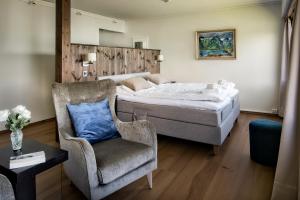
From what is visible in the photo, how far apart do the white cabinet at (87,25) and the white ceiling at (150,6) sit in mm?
191

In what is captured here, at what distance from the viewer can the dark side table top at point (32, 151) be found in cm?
147

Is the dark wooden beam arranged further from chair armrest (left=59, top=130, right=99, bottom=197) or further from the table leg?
the table leg

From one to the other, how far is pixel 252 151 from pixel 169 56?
399cm

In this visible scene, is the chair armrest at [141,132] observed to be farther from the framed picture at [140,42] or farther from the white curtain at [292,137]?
the framed picture at [140,42]

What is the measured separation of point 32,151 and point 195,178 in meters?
1.64

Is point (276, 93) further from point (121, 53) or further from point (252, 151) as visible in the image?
point (121, 53)

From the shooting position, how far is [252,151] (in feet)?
9.46

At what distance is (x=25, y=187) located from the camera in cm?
158

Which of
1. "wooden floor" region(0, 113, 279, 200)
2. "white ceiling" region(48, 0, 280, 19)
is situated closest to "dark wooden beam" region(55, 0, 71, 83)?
"white ceiling" region(48, 0, 280, 19)

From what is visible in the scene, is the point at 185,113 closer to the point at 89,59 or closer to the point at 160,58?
the point at 89,59

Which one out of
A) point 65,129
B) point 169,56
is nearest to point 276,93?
point 169,56

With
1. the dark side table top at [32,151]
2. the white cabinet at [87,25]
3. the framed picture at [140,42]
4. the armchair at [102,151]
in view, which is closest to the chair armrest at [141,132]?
the armchair at [102,151]

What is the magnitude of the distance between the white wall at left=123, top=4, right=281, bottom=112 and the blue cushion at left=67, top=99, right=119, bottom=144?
Answer: 13.1 feet

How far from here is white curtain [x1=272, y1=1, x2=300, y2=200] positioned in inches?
74.2
